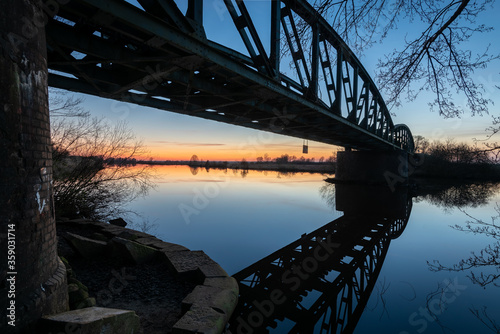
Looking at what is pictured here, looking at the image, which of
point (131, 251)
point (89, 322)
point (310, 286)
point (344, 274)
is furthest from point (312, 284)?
point (89, 322)

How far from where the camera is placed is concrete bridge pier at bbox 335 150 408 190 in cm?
3003

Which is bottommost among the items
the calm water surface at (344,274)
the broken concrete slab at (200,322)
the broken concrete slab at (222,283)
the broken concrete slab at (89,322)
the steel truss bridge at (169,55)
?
the calm water surface at (344,274)

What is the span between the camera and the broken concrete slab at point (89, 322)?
2.36 meters

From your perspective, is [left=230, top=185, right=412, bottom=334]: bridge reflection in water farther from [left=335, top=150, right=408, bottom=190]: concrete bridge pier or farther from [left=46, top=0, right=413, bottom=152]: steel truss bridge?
[left=335, top=150, right=408, bottom=190]: concrete bridge pier

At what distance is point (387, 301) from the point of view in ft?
19.2

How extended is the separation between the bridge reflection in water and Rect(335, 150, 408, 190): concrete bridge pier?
2109 cm

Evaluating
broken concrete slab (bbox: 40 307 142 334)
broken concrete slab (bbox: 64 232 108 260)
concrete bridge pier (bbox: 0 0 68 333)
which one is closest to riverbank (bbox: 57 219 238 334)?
broken concrete slab (bbox: 64 232 108 260)

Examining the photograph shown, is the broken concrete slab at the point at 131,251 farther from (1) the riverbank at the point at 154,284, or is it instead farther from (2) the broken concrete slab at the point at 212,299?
(2) the broken concrete slab at the point at 212,299

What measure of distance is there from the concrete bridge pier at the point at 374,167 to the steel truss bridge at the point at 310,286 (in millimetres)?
22379

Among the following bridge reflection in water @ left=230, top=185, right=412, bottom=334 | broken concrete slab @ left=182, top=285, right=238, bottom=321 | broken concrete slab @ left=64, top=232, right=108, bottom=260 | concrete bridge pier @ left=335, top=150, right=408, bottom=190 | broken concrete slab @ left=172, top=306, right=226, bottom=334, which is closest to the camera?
broken concrete slab @ left=172, top=306, right=226, bottom=334

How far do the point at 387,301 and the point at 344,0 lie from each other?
6.35 m

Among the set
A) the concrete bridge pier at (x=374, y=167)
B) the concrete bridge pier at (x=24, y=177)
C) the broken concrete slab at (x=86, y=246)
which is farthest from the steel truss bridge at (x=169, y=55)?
the concrete bridge pier at (x=374, y=167)

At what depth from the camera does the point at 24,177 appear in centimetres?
246

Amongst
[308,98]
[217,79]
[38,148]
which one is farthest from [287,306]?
[308,98]
